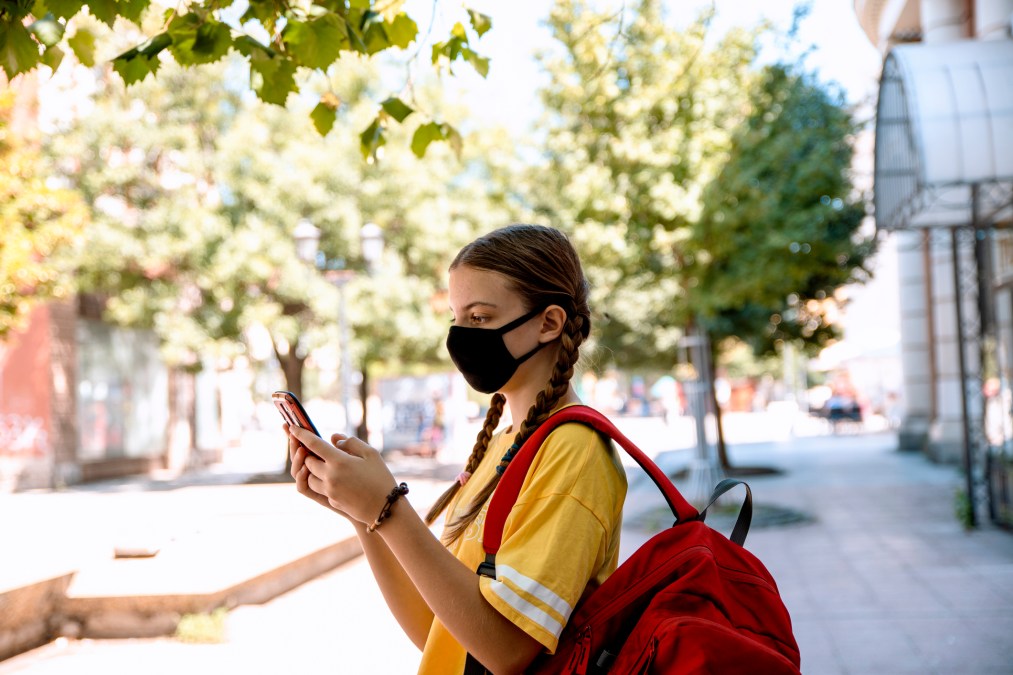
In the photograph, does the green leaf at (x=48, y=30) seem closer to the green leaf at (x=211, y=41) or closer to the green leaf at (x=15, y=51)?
the green leaf at (x=15, y=51)

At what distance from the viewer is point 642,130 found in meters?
12.2

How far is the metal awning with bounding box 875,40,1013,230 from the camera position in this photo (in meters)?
9.28

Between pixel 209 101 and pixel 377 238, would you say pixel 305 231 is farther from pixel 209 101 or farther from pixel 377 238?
pixel 209 101

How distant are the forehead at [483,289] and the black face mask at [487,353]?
1.8 inches

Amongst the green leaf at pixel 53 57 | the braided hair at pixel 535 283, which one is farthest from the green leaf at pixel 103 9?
the braided hair at pixel 535 283

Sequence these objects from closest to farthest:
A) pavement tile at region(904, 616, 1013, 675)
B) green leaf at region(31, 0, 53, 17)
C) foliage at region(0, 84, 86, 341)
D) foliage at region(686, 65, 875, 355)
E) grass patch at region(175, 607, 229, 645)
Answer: green leaf at region(31, 0, 53, 17)
pavement tile at region(904, 616, 1013, 675)
grass patch at region(175, 607, 229, 645)
foliage at region(686, 65, 875, 355)
foliage at region(0, 84, 86, 341)

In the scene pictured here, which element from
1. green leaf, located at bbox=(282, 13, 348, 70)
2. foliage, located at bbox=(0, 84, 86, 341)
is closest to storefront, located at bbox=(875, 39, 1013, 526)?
green leaf, located at bbox=(282, 13, 348, 70)

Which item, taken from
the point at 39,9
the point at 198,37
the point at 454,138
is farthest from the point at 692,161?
the point at 39,9

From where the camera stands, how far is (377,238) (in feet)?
48.9

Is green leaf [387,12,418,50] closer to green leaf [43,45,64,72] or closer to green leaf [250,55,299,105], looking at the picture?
green leaf [250,55,299,105]

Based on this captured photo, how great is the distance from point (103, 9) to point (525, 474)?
6.96 ft

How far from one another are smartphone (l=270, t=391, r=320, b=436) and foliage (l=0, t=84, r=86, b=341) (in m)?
14.0

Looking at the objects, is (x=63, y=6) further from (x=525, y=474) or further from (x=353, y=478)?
(x=525, y=474)

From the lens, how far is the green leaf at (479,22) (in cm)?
370
